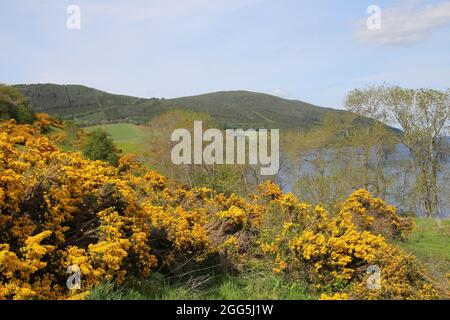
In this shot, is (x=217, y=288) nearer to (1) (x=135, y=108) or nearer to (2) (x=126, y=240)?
(2) (x=126, y=240)

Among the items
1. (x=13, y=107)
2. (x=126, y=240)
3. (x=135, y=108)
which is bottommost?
(x=126, y=240)

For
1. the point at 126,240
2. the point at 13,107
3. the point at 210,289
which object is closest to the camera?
the point at 126,240

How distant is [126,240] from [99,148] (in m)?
19.3

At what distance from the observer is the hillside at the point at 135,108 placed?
101m

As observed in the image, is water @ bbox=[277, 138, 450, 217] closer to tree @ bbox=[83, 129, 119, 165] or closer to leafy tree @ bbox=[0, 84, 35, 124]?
tree @ bbox=[83, 129, 119, 165]

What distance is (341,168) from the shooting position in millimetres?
29562

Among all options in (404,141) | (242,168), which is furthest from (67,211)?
(404,141)

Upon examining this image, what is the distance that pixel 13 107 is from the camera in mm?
27344

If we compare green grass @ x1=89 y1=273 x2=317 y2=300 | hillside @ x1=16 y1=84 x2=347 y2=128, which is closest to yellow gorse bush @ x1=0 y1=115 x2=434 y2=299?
green grass @ x1=89 y1=273 x2=317 y2=300

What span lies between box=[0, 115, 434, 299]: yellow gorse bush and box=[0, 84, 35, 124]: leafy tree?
19370 millimetres

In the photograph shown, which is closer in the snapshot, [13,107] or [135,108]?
[13,107]

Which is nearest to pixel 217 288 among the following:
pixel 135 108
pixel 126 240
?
pixel 126 240
